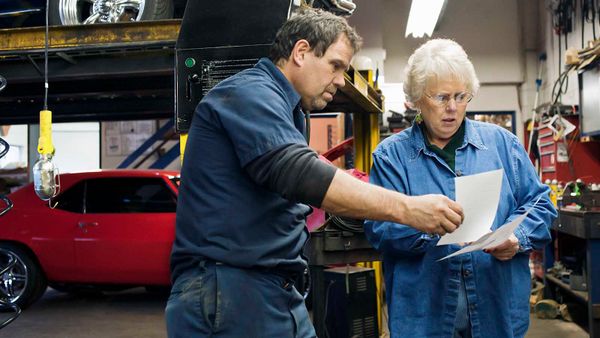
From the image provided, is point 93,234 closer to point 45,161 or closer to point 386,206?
point 45,161

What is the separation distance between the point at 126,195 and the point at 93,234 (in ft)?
1.56

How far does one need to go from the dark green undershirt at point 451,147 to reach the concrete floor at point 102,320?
3385mm

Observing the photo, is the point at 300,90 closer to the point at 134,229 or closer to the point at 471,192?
the point at 471,192

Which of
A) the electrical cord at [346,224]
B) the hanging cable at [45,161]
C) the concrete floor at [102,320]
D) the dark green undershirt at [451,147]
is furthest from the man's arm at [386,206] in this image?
the concrete floor at [102,320]

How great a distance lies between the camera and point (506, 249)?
1591 mm

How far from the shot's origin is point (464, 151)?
170 centimetres

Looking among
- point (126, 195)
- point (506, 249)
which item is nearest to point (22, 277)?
point (126, 195)

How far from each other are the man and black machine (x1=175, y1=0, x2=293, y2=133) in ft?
2.22

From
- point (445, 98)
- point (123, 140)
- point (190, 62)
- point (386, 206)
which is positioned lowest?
point (386, 206)

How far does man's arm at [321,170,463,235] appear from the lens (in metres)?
1.30

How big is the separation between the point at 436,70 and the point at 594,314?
315cm

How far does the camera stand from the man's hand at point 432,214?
Result: 4.42 ft

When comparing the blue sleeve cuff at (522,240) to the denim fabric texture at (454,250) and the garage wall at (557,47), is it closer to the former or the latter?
the denim fabric texture at (454,250)

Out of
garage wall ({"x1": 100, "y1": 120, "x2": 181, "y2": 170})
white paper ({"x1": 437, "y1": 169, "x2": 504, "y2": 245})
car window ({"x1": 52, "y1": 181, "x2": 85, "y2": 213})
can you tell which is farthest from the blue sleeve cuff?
garage wall ({"x1": 100, "y1": 120, "x2": 181, "y2": 170})
